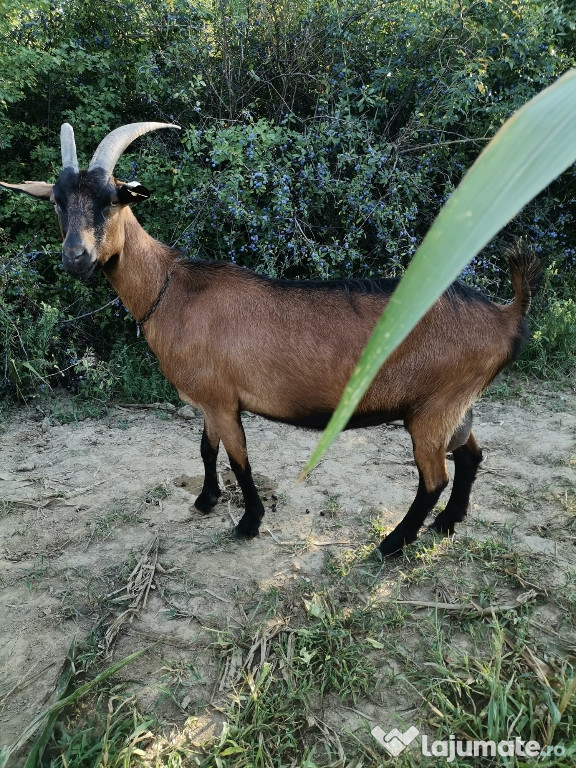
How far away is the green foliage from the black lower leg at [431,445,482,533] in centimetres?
243

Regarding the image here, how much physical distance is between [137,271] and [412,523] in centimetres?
215

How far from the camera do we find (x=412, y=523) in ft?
9.90

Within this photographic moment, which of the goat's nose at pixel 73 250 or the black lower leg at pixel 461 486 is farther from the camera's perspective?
the black lower leg at pixel 461 486

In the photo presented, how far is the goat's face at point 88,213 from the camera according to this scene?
2.70m

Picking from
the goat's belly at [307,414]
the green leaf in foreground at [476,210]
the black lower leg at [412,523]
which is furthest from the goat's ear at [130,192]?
the green leaf in foreground at [476,210]

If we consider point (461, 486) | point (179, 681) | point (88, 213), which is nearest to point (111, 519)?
point (179, 681)

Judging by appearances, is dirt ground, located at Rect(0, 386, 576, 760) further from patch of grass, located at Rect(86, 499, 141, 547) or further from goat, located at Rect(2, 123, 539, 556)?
goat, located at Rect(2, 123, 539, 556)

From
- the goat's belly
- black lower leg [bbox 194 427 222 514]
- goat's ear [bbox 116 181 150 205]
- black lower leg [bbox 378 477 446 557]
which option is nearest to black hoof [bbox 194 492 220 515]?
black lower leg [bbox 194 427 222 514]

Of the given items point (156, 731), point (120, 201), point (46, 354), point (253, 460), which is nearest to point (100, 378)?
point (46, 354)

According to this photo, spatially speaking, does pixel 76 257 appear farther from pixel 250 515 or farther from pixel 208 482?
pixel 250 515

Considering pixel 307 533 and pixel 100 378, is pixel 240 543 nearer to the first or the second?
pixel 307 533

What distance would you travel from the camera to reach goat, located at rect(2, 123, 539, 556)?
2715mm

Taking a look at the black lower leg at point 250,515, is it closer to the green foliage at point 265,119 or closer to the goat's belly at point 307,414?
the goat's belly at point 307,414

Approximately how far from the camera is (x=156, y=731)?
2.11 metres
